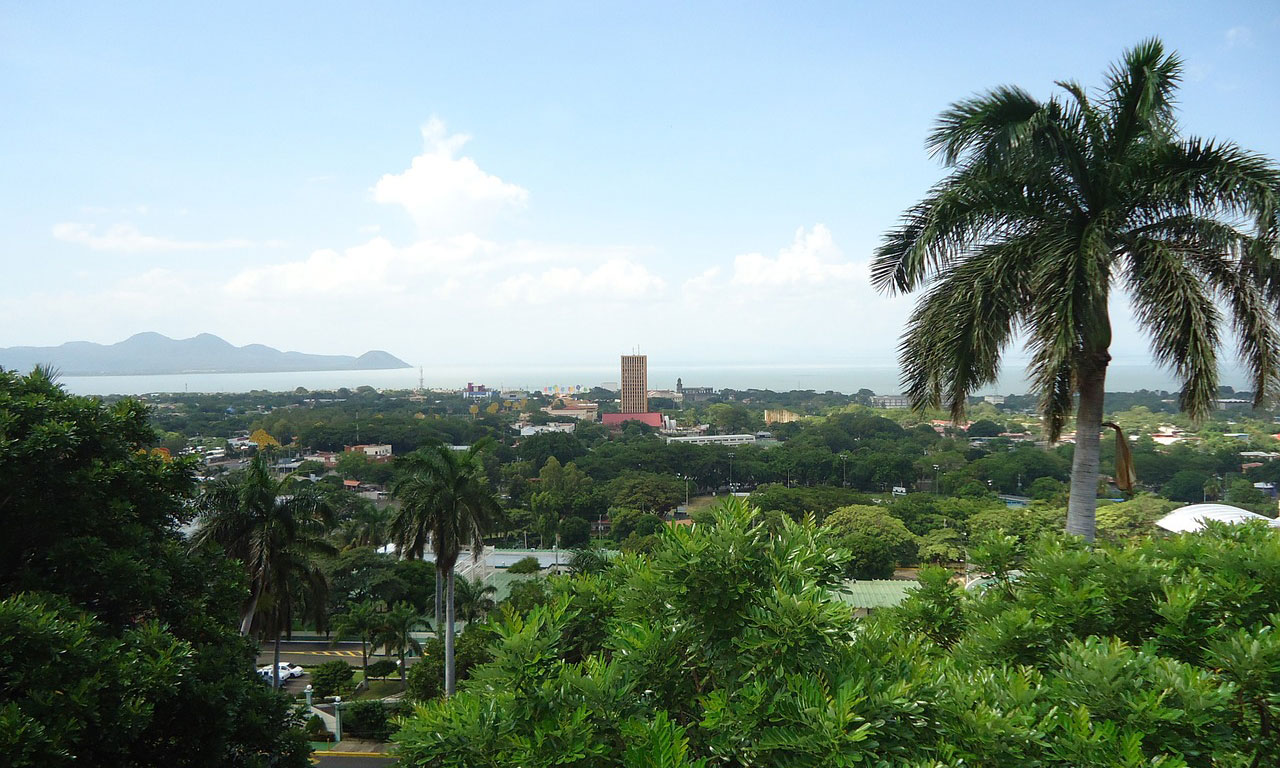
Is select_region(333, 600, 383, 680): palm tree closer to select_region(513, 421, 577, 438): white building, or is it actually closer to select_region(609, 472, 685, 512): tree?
select_region(609, 472, 685, 512): tree

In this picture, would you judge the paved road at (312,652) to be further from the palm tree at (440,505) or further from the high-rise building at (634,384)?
the high-rise building at (634,384)

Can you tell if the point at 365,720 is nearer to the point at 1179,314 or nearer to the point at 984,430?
the point at 1179,314

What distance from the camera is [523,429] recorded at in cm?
8931

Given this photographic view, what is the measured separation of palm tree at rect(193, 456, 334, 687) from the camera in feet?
39.0

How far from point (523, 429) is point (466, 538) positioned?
253 ft

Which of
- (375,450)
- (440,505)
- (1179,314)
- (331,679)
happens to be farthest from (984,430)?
(1179,314)

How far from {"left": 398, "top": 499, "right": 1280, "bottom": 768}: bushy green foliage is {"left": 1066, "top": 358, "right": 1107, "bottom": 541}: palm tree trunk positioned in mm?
1374

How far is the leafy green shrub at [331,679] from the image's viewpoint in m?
15.9

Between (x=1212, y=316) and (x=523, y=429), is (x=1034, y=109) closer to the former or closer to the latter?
(x=1212, y=316)

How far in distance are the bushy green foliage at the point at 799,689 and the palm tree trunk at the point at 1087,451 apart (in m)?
1.37

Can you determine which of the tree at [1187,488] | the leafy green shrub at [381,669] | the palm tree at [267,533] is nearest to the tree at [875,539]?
the leafy green shrub at [381,669]

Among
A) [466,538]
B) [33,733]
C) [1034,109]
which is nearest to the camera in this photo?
[33,733]

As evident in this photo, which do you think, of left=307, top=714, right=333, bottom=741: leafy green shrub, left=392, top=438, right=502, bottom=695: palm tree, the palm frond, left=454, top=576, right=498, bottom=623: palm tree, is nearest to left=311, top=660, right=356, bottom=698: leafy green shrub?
left=307, top=714, right=333, bottom=741: leafy green shrub

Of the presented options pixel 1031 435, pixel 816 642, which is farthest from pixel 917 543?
pixel 1031 435
